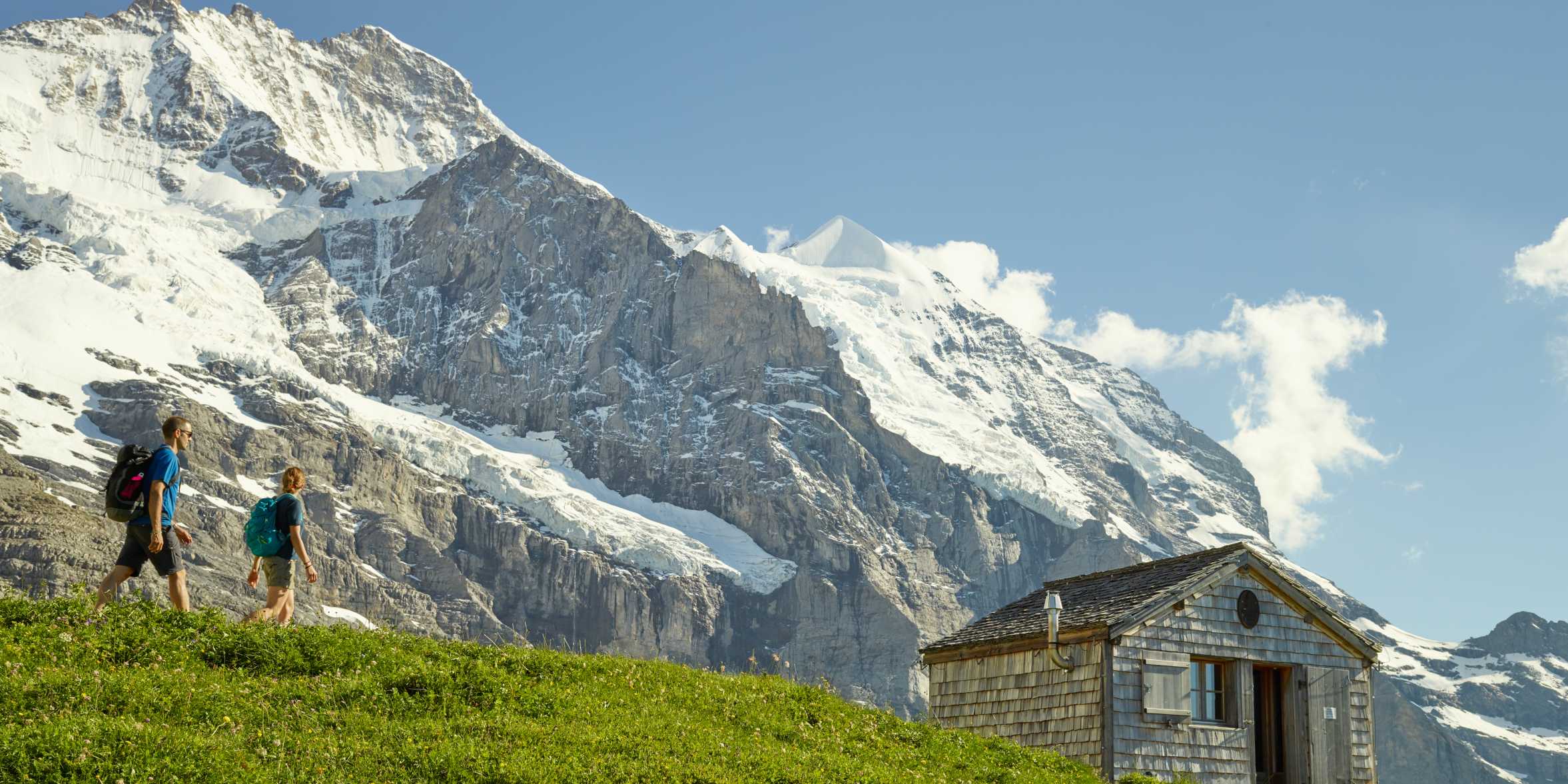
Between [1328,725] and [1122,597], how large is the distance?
5.51m

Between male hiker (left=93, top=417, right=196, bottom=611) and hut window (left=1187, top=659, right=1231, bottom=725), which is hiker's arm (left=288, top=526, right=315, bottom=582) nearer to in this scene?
male hiker (left=93, top=417, right=196, bottom=611)

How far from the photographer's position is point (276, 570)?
1783 cm

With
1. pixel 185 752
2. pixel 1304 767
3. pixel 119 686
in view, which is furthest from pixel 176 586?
pixel 1304 767

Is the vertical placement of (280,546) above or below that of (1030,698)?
above

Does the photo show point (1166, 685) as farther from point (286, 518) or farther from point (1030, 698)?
point (286, 518)

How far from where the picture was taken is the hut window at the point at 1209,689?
30.6 meters

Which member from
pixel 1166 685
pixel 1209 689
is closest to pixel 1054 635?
pixel 1166 685

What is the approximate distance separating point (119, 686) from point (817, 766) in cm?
768

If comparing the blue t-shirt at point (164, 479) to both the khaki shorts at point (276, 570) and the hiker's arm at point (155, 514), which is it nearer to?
the hiker's arm at point (155, 514)

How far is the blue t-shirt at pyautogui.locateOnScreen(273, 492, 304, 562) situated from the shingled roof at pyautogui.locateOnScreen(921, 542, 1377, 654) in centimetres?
1741

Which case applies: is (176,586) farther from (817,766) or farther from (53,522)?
(53,522)

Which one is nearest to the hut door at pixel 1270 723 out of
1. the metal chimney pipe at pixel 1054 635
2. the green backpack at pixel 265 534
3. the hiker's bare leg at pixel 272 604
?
the metal chimney pipe at pixel 1054 635

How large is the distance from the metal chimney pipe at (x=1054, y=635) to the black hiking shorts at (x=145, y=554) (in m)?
19.0

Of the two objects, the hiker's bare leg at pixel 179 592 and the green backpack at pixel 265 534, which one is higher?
the green backpack at pixel 265 534
